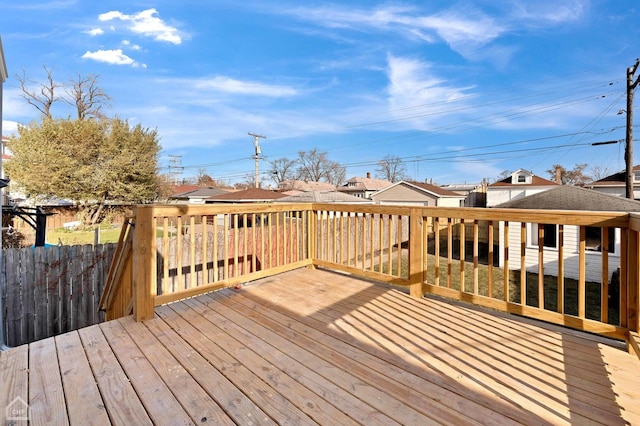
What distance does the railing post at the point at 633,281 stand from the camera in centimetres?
189

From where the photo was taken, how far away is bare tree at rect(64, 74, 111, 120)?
19.2 meters

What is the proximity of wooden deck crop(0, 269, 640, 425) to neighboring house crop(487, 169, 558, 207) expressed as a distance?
55.9 ft

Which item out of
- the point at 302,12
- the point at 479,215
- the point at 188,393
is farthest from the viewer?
the point at 302,12

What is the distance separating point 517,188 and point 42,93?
96.0 feet

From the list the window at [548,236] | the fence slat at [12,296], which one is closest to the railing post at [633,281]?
the fence slat at [12,296]

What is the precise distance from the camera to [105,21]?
35.1 ft

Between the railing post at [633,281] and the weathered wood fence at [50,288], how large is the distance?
560 centimetres

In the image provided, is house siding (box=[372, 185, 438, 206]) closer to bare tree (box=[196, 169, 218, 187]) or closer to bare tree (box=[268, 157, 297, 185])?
bare tree (box=[268, 157, 297, 185])

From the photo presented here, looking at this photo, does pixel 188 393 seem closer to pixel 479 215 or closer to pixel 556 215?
pixel 479 215

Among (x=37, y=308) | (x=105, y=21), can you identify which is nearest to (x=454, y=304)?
(x=37, y=308)

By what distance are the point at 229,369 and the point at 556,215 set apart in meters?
2.54

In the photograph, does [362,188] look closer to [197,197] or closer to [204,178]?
[197,197]

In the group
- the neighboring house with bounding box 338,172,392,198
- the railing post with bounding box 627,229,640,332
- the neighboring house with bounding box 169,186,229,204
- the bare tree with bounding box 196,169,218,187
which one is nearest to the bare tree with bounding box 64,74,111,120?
the neighboring house with bounding box 169,186,229,204

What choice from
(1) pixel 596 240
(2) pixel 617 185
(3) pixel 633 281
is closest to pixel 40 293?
(3) pixel 633 281
